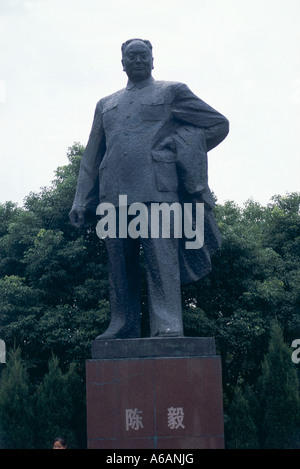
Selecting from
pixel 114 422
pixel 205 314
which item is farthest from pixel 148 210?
pixel 205 314

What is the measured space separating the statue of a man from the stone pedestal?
17.3 inches

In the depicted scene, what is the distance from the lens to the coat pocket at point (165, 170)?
19.2ft

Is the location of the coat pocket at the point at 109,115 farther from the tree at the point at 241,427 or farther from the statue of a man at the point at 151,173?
the tree at the point at 241,427

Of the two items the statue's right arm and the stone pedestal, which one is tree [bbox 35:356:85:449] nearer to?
the statue's right arm

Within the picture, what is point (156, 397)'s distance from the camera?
5.16 m

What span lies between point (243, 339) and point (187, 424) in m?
9.39

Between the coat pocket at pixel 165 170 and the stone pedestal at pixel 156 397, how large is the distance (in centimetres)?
144

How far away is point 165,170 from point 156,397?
6.82 feet

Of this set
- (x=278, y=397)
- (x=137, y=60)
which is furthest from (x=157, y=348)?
(x=278, y=397)

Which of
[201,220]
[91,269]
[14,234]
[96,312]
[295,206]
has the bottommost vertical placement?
[201,220]

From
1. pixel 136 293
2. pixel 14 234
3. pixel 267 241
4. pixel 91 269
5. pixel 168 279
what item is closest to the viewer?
pixel 168 279

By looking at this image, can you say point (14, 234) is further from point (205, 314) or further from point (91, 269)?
point (205, 314)

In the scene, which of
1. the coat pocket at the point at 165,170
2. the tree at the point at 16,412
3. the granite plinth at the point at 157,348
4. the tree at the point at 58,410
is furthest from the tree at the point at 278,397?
the coat pocket at the point at 165,170

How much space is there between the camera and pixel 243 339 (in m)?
14.3
